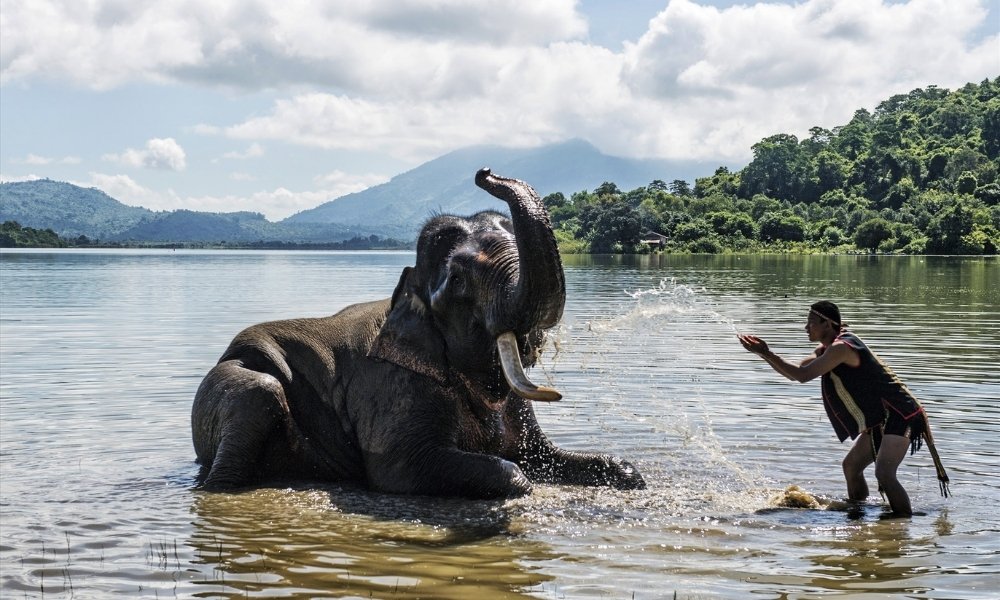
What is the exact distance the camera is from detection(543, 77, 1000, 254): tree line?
128500mm

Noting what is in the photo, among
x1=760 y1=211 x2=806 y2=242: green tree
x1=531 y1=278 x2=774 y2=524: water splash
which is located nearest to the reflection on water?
x1=531 y1=278 x2=774 y2=524: water splash

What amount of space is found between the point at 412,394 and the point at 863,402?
365 centimetres

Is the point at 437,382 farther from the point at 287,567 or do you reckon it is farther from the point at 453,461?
the point at 287,567

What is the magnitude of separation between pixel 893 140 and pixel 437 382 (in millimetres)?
192185

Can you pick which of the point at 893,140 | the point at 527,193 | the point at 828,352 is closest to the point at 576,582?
the point at 527,193

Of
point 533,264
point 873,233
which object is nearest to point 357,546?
point 533,264

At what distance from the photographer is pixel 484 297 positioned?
28.1ft

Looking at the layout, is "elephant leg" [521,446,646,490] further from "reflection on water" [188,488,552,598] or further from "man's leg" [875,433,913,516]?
"man's leg" [875,433,913,516]

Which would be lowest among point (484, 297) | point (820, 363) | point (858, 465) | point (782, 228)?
point (858, 465)

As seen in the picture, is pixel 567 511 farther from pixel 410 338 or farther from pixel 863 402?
pixel 863 402

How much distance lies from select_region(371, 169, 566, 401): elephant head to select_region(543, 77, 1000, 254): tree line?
114 m

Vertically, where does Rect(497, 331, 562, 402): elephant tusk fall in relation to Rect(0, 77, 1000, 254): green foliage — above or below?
below

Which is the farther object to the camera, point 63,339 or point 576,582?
point 63,339

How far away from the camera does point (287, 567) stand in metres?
7.54
